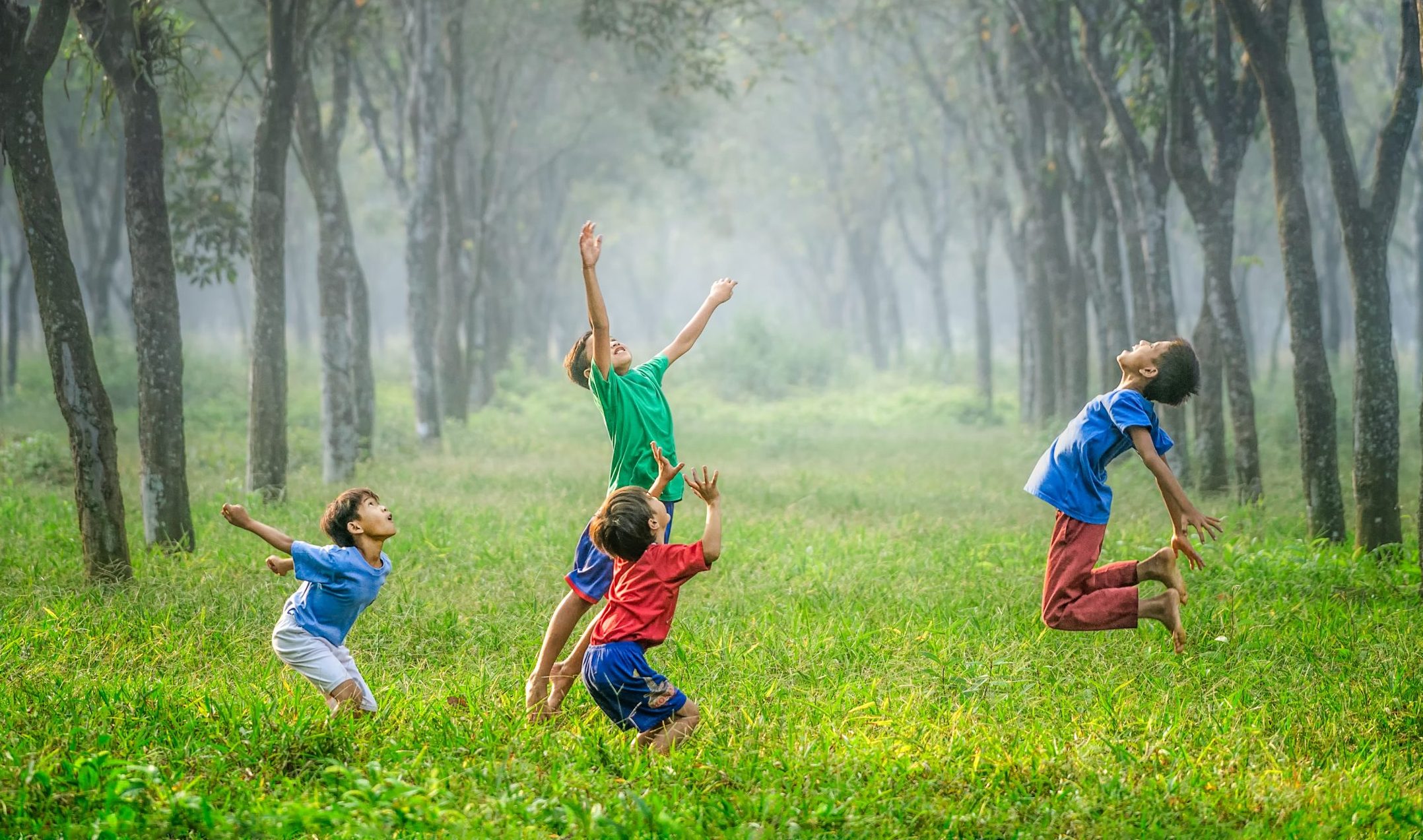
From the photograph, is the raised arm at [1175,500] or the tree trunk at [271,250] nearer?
the raised arm at [1175,500]

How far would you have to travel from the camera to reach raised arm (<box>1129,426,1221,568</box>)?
16.5 ft

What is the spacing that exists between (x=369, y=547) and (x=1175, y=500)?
3.48m

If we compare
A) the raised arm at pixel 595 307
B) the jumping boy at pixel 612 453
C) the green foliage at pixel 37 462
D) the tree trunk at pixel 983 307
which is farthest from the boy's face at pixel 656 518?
the tree trunk at pixel 983 307

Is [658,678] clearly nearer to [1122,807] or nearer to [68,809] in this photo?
[1122,807]

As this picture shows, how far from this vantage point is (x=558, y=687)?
196 inches

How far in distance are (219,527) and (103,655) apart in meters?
3.62

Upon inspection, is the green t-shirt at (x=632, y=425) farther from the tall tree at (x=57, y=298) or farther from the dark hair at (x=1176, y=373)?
the tall tree at (x=57, y=298)

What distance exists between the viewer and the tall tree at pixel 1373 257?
25.8 ft

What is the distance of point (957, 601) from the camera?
6.87m

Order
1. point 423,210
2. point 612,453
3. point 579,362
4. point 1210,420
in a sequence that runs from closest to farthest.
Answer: point 612,453, point 579,362, point 1210,420, point 423,210

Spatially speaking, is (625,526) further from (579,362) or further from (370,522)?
(579,362)

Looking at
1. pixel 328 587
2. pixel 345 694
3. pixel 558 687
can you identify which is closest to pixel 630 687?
pixel 558 687

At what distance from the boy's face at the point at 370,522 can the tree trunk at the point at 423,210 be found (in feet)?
38.2

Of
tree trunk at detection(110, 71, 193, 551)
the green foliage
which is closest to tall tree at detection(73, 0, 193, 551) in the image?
tree trunk at detection(110, 71, 193, 551)
